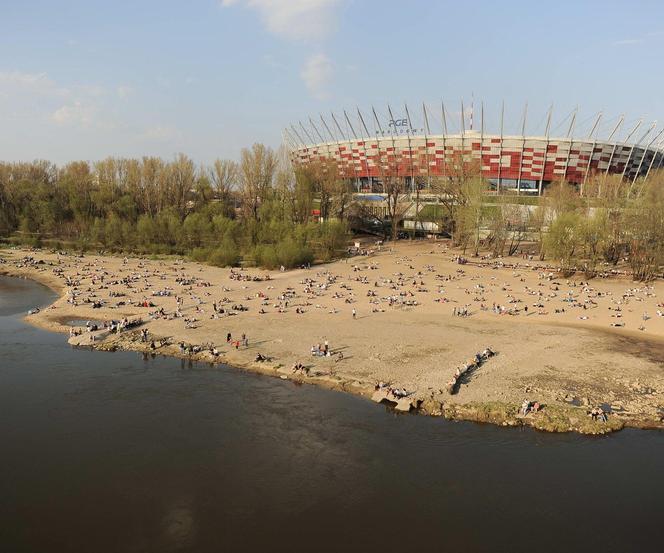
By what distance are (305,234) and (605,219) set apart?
43780 mm

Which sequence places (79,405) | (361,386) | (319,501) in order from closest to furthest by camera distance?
(319,501), (79,405), (361,386)

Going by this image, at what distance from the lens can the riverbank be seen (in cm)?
3022

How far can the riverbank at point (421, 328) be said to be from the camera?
3022cm

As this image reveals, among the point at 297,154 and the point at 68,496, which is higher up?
the point at 297,154

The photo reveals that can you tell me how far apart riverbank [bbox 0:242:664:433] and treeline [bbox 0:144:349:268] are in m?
14.8

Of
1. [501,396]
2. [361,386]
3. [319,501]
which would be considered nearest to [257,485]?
[319,501]

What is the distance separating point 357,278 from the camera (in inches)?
2522

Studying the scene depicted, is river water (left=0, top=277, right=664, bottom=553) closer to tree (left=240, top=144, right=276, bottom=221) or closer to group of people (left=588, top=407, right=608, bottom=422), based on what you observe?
group of people (left=588, top=407, right=608, bottom=422)

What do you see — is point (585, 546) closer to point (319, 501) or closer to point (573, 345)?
point (319, 501)

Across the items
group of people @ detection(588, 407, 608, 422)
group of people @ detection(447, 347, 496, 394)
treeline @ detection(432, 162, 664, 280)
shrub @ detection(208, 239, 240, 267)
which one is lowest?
group of people @ detection(588, 407, 608, 422)

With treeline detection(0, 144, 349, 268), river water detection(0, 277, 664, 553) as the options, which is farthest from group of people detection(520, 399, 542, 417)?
treeline detection(0, 144, 349, 268)

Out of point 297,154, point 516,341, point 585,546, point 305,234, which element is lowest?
point 585,546

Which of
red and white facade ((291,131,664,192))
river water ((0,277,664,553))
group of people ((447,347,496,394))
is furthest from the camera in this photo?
red and white facade ((291,131,664,192))

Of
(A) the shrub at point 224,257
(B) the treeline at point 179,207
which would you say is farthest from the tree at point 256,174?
(A) the shrub at point 224,257
